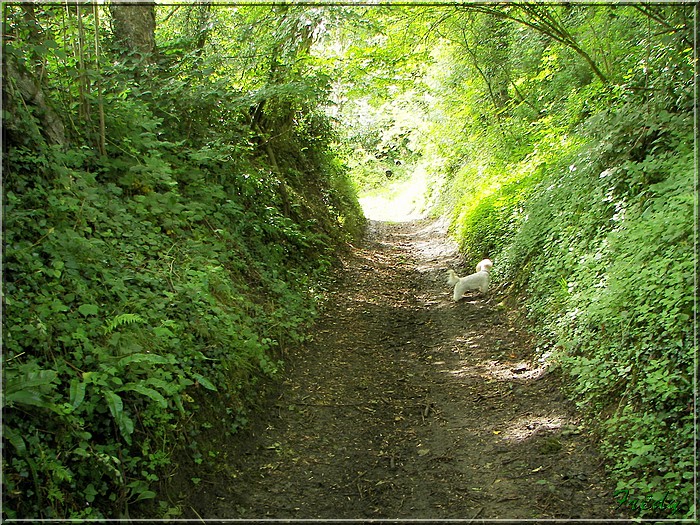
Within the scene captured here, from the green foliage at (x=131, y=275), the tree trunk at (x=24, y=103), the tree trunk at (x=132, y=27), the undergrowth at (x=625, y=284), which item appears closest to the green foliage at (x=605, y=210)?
the undergrowth at (x=625, y=284)

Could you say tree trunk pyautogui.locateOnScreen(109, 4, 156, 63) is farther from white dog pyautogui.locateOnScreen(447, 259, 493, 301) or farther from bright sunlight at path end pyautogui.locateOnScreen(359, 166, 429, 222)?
bright sunlight at path end pyautogui.locateOnScreen(359, 166, 429, 222)

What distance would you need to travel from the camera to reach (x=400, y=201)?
29453 mm

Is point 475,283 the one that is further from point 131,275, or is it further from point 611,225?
point 131,275

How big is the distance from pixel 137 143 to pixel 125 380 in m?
3.79

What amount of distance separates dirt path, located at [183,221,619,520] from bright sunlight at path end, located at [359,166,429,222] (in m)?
15.3

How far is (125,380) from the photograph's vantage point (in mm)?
3877

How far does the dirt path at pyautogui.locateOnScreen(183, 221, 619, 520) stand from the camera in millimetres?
4105

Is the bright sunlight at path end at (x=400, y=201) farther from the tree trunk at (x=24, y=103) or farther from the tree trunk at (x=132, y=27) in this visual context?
the tree trunk at (x=24, y=103)

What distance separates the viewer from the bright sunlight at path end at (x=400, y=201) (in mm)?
24516

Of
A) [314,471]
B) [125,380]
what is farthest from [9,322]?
[314,471]

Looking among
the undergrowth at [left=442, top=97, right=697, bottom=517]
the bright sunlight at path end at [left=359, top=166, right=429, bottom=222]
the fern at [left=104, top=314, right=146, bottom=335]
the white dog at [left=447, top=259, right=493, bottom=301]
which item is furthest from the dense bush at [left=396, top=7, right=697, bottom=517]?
the bright sunlight at path end at [left=359, top=166, right=429, bottom=222]

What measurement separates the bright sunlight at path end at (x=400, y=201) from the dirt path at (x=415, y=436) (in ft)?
50.2

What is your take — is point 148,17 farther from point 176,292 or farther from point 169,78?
point 176,292

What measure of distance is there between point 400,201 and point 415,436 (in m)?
25.0
